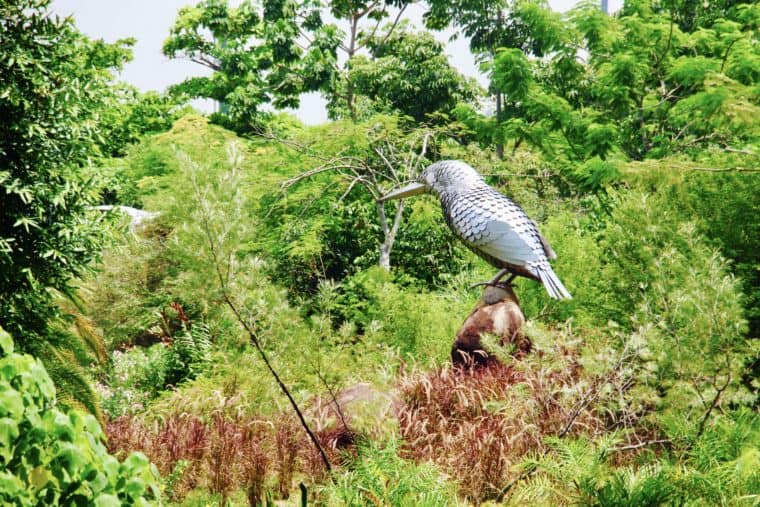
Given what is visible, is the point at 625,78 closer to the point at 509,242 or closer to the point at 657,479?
the point at 509,242

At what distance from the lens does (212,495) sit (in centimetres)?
381

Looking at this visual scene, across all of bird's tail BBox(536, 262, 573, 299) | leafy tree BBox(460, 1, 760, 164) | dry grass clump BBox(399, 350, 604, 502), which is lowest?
dry grass clump BBox(399, 350, 604, 502)

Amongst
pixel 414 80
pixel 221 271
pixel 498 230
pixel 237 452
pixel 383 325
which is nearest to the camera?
pixel 221 271

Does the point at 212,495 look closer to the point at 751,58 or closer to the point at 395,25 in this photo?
the point at 751,58

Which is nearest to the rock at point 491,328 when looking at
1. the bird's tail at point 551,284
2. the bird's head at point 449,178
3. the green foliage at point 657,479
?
the bird's tail at point 551,284

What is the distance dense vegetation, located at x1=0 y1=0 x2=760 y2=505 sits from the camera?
3342 millimetres

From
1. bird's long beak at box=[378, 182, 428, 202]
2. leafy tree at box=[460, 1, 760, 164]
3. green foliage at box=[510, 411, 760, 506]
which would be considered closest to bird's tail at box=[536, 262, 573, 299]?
bird's long beak at box=[378, 182, 428, 202]

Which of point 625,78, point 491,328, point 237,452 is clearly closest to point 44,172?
point 237,452

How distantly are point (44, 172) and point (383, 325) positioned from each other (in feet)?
7.89

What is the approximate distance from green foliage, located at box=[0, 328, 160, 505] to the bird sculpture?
398 cm

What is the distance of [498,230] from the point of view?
541 cm

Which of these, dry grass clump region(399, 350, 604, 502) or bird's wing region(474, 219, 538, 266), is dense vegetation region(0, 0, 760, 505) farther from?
bird's wing region(474, 219, 538, 266)

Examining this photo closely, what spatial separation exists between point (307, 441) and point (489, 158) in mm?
8078

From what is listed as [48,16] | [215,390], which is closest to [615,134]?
[215,390]
